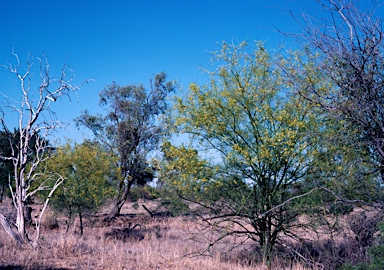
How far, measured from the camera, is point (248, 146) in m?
9.40

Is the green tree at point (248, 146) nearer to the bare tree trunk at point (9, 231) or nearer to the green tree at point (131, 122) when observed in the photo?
the bare tree trunk at point (9, 231)

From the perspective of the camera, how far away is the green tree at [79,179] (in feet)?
57.1

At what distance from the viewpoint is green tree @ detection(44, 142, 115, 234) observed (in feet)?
57.1

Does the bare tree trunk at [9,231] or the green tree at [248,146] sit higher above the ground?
the green tree at [248,146]

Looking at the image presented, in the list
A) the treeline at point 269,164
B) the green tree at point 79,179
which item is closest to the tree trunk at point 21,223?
the treeline at point 269,164

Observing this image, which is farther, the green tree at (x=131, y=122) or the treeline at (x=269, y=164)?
the green tree at (x=131, y=122)

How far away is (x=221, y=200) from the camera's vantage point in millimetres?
10289

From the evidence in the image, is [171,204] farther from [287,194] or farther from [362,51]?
[362,51]

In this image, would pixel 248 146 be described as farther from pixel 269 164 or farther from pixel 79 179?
pixel 79 179

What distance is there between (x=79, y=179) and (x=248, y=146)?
35.8 ft

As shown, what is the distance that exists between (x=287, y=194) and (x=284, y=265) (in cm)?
182

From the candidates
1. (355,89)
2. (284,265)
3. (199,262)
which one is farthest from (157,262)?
(355,89)

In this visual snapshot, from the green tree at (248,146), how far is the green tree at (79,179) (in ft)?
28.8

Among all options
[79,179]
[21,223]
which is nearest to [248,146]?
[21,223]
